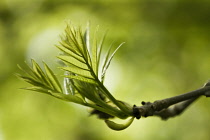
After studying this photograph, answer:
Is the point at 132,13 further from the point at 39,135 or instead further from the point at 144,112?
the point at 144,112

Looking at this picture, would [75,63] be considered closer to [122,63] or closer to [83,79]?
[83,79]

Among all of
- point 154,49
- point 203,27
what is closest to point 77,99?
point 203,27

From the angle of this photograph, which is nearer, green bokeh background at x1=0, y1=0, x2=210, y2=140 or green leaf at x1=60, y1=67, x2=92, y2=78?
green leaf at x1=60, y1=67, x2=92, y2=78

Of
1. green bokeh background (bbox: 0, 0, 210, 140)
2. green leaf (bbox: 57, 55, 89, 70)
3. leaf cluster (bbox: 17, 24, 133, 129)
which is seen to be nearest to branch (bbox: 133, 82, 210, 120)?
leaf cluster (bbox: 17, 24, 133, 129)

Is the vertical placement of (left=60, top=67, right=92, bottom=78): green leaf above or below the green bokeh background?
above

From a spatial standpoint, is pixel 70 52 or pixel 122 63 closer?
pixel 70 52

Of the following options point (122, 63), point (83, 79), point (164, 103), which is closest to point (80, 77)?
point (83, 79)

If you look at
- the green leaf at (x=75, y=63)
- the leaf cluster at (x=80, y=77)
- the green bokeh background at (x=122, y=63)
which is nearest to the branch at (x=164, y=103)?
the leaf cluster at (x=80, y=77)

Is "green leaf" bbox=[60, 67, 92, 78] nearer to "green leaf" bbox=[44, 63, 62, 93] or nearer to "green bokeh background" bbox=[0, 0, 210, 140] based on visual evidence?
"green leaf" bbox=[44, 63, 62, 93]

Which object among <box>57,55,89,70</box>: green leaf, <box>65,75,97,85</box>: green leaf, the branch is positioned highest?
<box>57,55,89,70</box>: green leaf
